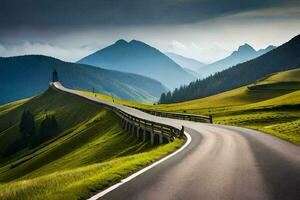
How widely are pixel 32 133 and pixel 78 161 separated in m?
105

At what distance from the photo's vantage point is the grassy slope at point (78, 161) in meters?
13.4

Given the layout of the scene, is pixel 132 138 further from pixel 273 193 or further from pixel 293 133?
pixel 273 193

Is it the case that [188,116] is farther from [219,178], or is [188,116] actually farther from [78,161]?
[219,178]

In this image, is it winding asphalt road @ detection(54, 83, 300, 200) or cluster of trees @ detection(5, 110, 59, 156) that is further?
cluster of trees @ detection(5, 110, 59, 156)

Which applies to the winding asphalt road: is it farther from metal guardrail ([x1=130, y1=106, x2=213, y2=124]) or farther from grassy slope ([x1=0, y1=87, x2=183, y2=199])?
metal guardrail ([x1=130, y1=106, x2=213, y2=124])

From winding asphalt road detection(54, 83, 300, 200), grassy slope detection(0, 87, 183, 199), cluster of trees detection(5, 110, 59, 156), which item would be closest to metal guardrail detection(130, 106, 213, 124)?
grassy slope detection(0, 87, 183, 199)

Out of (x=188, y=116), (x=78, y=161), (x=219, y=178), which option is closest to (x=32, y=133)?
(x=188, y=116)

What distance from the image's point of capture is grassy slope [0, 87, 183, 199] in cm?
1343

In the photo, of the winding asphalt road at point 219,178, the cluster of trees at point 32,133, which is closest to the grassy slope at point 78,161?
the winding asphalt road at point 219,178

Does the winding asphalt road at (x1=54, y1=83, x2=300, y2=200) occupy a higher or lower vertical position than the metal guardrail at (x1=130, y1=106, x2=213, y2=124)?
lower

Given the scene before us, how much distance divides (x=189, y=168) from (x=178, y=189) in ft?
14.1

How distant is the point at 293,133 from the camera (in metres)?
35.3

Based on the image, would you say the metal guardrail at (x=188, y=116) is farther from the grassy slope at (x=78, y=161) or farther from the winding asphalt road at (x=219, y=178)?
the winding asphalt road at (x=219, y=178)

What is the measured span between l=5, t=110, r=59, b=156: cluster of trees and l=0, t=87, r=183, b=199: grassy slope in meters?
4.39
